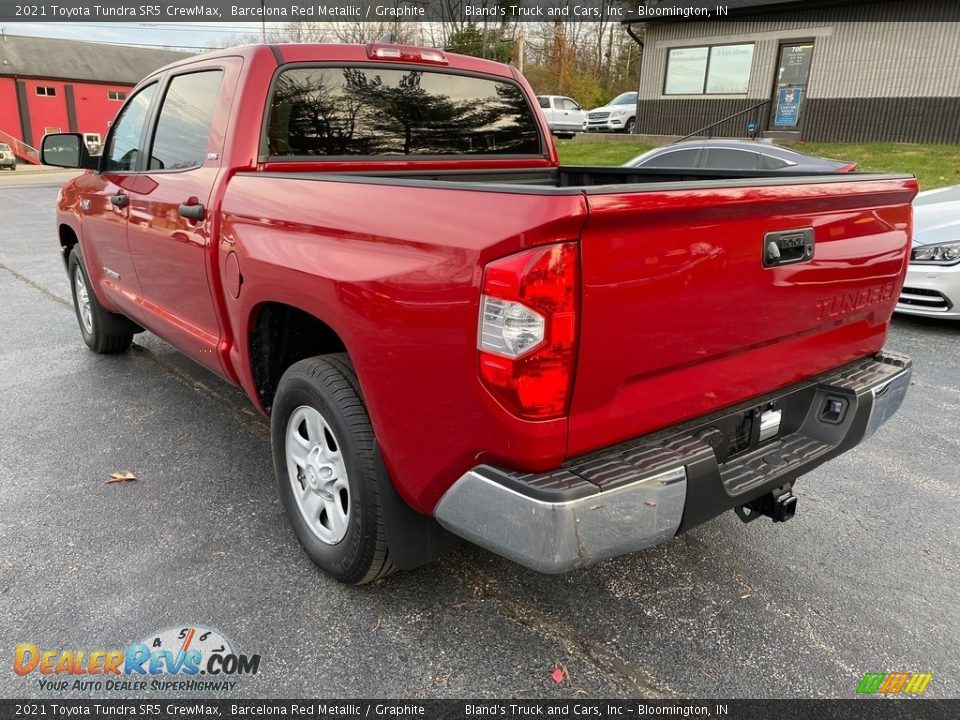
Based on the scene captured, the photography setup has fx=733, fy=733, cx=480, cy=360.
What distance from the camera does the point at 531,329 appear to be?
72.0 inches

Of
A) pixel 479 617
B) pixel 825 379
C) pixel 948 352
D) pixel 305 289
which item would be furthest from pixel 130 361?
pixel 948 352

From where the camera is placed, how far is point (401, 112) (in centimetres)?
362

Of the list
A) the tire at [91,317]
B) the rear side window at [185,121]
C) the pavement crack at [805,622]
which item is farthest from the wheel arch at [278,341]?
the tire at [91,317]

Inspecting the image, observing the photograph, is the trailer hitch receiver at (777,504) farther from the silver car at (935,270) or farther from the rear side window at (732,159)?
the rear side window at (732,159)

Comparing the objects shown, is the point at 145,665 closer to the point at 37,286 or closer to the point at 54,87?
the point at 37,286

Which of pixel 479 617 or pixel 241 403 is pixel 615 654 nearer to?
pixel 479 617

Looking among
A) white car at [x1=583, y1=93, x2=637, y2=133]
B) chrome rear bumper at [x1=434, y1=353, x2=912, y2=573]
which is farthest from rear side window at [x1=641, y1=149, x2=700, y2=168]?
white car at [x1=583, y1=93, x2=637, y2=133]

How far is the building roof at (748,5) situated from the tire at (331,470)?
65.1 ft

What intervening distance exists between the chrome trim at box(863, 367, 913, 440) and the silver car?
387 centimetres

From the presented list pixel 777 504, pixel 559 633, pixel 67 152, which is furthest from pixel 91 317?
pixel 777 504

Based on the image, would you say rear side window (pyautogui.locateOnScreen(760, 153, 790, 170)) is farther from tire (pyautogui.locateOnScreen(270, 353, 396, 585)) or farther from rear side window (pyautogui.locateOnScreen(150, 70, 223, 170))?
tire (pyautogui.locateOnScreen(270, 353, 396, 585))

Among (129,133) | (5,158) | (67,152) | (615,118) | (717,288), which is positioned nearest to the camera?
(717,288)

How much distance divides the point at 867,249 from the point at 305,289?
6.36 ft

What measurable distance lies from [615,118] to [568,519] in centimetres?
2713
